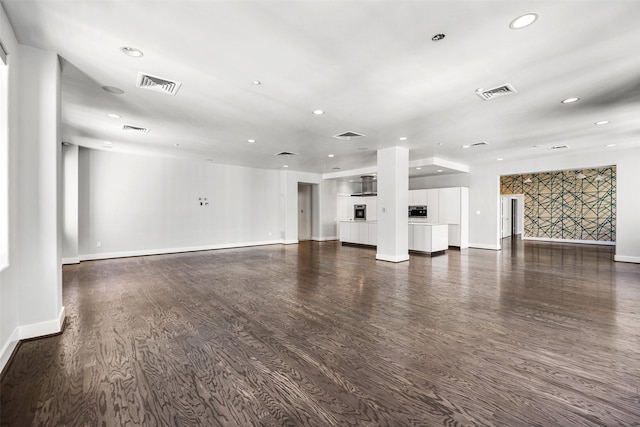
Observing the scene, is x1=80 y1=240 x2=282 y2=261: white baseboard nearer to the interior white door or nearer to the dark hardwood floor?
the interior white door

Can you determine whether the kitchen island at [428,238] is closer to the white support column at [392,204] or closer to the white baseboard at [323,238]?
the white support column at [392,204]

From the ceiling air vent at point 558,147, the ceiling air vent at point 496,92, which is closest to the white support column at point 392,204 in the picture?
the ceiling air vent at point 496,92

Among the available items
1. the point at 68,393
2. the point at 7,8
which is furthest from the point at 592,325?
the point at 7,8

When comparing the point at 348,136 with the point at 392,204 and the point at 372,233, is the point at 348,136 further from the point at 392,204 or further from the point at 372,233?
the point at 372,233

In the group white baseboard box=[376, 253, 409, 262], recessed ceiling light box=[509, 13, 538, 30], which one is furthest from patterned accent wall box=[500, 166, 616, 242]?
recessed ceiling light box=[509, 13, 538, 30]

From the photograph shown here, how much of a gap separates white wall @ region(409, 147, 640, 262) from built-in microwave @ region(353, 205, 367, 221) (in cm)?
224

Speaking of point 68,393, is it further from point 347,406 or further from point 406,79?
point 406,79

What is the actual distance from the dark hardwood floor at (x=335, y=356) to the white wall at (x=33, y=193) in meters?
0.33

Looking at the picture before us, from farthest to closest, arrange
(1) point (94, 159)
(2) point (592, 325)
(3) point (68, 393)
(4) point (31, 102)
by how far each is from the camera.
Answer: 1. (1) point (94, 159)
2. (2) point (592, 325)
3. (4) point (31, 102)
4. (3) point (68, 393)

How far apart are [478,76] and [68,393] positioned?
14.8 ft

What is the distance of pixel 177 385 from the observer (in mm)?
1958

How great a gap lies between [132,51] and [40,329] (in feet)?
9.15

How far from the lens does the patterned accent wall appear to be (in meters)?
10.4

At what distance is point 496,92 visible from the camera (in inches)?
141
